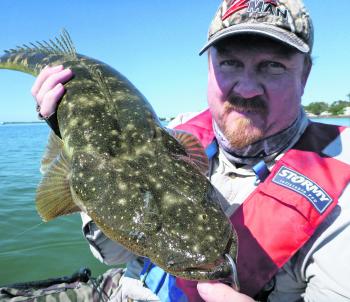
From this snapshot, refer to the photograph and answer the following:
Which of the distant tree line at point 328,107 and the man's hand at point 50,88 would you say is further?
the distant tree line at point 328,107

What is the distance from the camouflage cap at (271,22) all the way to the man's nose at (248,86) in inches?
15.0

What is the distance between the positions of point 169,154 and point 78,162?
0.67m

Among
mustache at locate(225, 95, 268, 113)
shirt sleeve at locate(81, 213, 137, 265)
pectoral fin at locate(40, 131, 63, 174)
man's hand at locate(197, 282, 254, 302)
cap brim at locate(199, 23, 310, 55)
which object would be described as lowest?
shirt sleeve at locate(81, 213, 137, 265)

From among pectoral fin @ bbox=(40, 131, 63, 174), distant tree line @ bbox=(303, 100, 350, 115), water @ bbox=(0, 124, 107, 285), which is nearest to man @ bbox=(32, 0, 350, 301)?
pectoral fin @ bbox=(40, 131, 63, 174)

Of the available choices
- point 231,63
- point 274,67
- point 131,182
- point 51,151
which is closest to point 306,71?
point 274,67

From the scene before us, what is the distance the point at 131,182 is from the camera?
2557mm

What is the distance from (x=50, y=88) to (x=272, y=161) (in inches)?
85.9

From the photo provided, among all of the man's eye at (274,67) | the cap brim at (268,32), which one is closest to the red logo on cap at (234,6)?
the cap brim at (268,32)

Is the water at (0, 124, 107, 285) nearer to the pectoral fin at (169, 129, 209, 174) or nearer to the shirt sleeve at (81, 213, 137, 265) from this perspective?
the shirt sleeve at (81, 213, 137, 265)

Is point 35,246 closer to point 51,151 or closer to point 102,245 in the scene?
point 102,245

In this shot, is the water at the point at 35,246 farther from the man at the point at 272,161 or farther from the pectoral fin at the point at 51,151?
the pectoral fin at the point at 51,151

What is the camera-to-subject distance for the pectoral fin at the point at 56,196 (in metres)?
2.75

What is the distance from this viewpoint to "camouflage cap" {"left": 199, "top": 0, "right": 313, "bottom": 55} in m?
3.27

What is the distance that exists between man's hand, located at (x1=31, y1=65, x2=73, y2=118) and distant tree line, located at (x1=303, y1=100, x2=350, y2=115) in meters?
97.0
